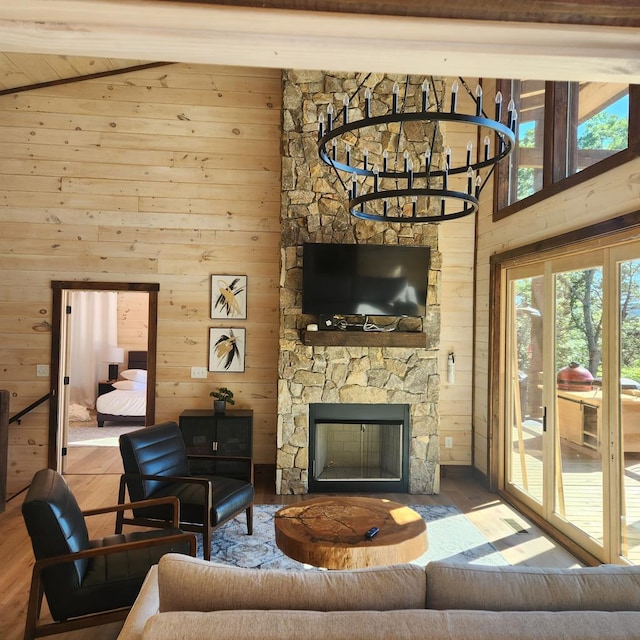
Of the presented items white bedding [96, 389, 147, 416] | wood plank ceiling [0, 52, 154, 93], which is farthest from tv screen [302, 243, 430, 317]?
white bedding [96, 389, 147, 416]

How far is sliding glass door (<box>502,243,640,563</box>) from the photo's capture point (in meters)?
3.14

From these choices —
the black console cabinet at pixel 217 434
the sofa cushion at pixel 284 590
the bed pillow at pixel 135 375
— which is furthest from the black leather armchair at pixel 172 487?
the bed pillow at pixel 135 375

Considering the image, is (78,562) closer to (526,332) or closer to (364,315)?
(364,315)

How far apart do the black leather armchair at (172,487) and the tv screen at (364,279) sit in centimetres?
172

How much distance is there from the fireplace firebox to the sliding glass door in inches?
40.5

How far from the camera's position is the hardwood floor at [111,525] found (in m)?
2.89

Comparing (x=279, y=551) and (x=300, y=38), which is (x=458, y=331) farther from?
(x=300, y=38)

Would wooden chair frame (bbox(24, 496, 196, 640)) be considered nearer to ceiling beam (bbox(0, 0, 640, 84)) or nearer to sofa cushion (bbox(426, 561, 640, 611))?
sofa cushion (bbox(426, 561, 640, 611))

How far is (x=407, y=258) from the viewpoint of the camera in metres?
4.81

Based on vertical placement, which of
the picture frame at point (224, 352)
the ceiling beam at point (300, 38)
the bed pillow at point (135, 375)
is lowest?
the bed pillow at point (135, 375)

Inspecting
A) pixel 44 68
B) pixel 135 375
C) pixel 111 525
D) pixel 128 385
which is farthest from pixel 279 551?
pixel 135 375

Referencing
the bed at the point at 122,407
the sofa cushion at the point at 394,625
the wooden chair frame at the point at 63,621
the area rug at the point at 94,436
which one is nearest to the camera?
the sofa cushion at the point at 394,625

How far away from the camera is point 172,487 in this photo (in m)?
3.68

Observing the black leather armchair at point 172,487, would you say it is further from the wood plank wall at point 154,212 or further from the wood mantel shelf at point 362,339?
the wood plank wall at point 154,212
